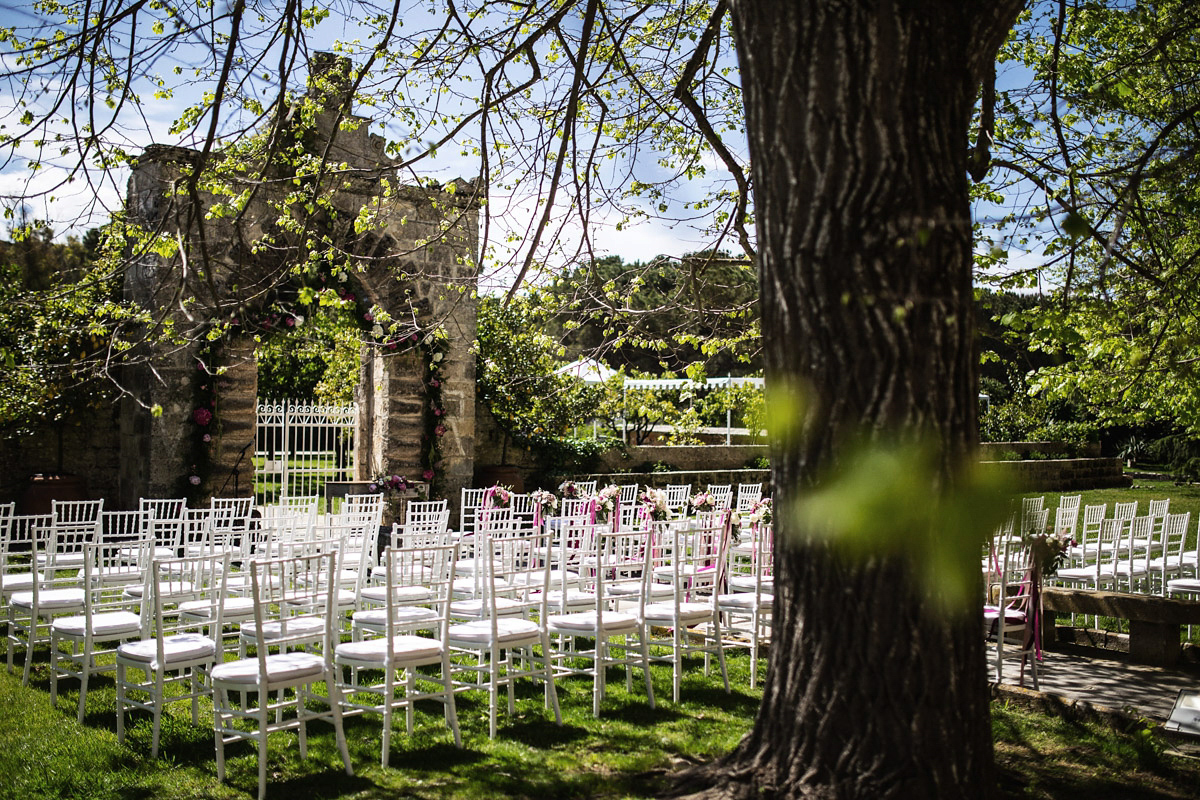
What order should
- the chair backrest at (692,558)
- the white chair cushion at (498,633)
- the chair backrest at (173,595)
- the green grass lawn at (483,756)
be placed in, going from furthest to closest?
the chair backrest at (692,558) < the white chair cushion at (498,633) < the chair backrest at (173,595) < the green grass lawn at (483,756)

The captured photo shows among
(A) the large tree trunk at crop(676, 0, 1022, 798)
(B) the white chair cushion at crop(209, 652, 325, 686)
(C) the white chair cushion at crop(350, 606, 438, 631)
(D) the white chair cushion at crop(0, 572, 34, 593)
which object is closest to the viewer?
(A) the large tree trunk at crop(676, 0, 1022, 798)

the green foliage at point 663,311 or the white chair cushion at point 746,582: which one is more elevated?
the green foliage at point 663,311

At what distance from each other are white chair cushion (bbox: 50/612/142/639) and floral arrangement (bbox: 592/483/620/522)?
410 centimetres

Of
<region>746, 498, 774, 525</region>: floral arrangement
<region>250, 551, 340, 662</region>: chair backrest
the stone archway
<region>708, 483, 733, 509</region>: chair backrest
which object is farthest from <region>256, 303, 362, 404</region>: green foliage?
<region>746, 498, 774, 525</region>: floral arrangement

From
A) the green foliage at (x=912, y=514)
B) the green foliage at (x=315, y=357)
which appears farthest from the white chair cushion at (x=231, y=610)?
the green foliage at (x=315, y=357)

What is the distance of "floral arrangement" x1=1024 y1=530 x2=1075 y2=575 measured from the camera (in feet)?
18.5

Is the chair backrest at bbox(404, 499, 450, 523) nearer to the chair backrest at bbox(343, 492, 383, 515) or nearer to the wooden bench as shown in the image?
the chair backrest at bbox(343, 492, 383, 515)

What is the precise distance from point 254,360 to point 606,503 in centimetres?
511

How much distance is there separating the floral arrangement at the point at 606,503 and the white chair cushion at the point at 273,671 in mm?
4379

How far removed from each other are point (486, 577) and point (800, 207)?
328 cm

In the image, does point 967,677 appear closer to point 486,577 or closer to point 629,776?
point 629,776

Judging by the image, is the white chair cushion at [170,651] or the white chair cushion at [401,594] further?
the white chair cushion at [401,594]

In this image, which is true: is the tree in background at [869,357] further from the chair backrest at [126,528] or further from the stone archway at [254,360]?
the stone archway at [254,360]

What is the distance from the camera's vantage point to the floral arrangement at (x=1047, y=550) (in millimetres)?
→ 5646
